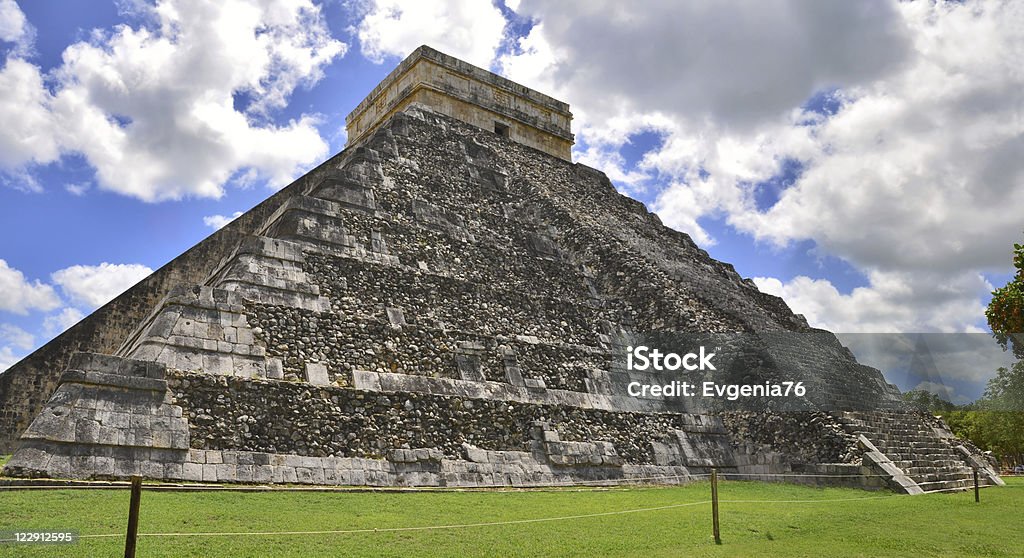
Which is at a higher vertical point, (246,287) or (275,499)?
(246,287)

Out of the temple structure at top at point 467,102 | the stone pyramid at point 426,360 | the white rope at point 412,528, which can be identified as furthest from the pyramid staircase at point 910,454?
the temple structure at top at point 467,102

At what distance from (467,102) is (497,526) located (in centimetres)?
1467

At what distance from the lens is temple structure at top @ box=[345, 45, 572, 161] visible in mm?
18797

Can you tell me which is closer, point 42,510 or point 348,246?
point 42,510

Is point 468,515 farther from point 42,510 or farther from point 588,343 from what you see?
point 588,343

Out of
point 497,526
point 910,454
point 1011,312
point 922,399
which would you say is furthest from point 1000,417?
point 497,526

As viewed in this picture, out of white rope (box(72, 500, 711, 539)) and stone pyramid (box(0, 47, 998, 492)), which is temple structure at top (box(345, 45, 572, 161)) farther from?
white rope (box(72, 500, 711, 539))

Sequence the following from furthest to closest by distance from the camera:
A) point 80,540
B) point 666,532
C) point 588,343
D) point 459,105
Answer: point 459,105
point 588,343
point 666,532
point 80,540

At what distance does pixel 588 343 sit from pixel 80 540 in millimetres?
9274

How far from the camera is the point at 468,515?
6.96 meters

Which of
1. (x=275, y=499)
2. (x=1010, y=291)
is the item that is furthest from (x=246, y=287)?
(x=1010, y=291)

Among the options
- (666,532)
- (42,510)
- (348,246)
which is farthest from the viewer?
(348,246)

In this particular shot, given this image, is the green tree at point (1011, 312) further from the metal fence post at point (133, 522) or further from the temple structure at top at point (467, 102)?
the metal fence post at point (133, 522)

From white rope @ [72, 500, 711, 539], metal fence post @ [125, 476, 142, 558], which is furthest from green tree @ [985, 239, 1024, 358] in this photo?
metal fence post @ [125, 476, 142, 558]
